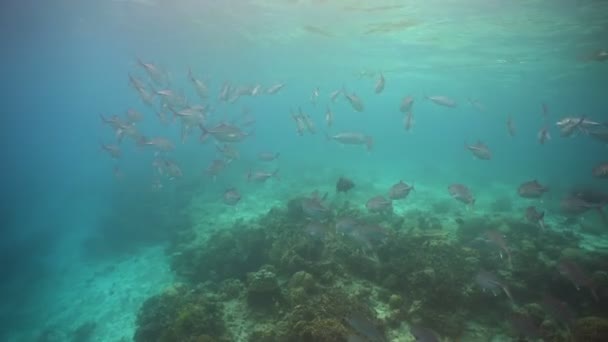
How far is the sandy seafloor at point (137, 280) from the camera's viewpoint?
13.5m

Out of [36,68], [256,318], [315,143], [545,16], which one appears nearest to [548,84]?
[545,16]

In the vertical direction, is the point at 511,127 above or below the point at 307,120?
below

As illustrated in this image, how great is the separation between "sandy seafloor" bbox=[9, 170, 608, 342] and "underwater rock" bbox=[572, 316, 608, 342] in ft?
5.97

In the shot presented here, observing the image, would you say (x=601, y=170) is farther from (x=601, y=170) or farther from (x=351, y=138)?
(x=351, y=138)

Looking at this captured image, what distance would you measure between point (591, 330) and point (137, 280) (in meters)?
17.1

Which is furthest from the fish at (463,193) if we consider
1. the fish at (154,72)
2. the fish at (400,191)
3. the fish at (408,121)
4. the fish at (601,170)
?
the fish at (154,72)

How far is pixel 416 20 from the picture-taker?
24.5 meters

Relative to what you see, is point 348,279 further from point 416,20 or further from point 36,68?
point 36,68

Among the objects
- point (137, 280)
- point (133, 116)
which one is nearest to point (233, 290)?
point (133, 116)

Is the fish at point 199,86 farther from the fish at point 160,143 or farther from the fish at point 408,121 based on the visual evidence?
the fish at point 408,121

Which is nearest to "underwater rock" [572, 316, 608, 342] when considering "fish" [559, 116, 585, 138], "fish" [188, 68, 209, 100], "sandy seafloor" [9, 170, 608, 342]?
"sandy seafloor" [9, 170, 608, 342]

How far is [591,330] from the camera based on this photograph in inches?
243

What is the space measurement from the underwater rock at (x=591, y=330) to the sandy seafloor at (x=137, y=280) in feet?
5.97

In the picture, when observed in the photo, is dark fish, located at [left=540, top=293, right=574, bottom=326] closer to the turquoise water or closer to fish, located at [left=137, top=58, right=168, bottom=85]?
the turquoise water
